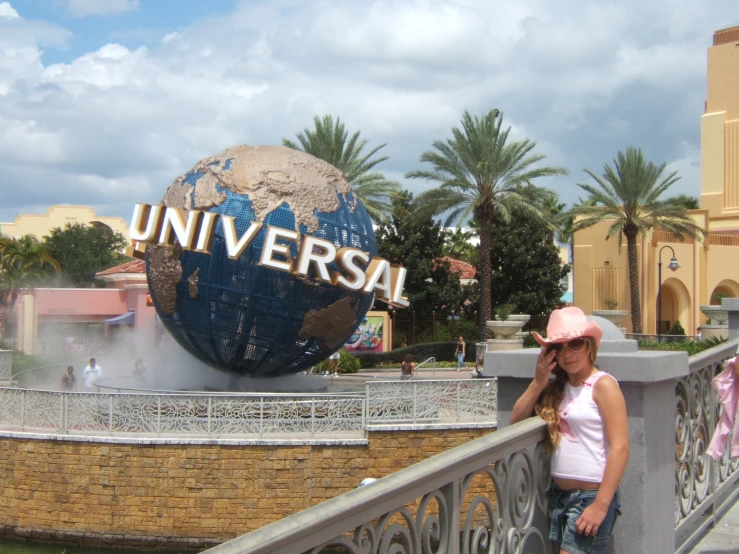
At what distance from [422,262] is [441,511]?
3159 cm

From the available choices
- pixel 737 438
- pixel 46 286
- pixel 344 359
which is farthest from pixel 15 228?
pixel 737 438

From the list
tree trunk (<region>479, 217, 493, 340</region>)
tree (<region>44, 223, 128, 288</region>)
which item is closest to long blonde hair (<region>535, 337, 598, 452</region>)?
tree trunk (<region>479, 217, 493, 340</region>)

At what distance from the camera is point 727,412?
15.0ft

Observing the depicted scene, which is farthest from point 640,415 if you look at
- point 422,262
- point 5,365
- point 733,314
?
point 422,262

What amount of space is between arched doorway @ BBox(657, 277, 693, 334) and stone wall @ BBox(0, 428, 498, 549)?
2436 cm

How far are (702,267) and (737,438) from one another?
31.7m

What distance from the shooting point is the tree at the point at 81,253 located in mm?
51281

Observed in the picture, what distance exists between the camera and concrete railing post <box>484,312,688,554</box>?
142 inches

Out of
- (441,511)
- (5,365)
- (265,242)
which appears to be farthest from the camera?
(5,365)

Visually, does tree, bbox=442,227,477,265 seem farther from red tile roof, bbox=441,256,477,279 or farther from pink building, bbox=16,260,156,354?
pink building, bbox=16,260,156,354

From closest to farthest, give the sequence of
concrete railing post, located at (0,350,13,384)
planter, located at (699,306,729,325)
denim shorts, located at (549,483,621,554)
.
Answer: denim shorts, located at (549,483,621,554) < planter, located at (699,306,729,325) < concrete railing post, located at (0,350,13,384)

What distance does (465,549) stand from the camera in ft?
10.1

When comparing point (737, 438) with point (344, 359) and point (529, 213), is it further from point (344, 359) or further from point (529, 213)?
point (529, 213)

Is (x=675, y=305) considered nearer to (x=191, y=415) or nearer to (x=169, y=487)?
(x=191, y=415)
